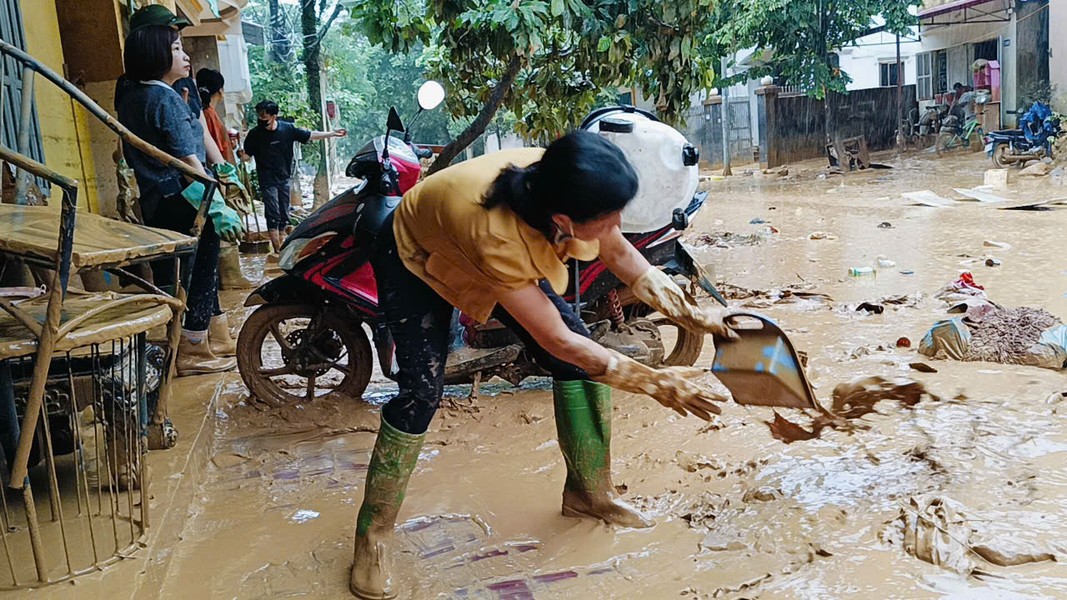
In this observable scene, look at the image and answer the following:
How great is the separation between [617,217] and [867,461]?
5.26 ft

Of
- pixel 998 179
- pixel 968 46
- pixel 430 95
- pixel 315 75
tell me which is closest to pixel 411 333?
pixel 430 95

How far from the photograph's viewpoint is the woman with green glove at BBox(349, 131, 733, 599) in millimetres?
2164

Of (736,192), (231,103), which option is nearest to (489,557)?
(736,192)

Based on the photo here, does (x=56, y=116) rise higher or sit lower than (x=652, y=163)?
higher

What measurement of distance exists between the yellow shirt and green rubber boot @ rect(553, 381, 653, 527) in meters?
0.47

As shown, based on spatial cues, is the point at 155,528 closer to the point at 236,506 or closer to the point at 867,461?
the point at 236,506

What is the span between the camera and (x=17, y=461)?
6.80 feet

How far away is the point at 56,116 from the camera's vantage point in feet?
17.9

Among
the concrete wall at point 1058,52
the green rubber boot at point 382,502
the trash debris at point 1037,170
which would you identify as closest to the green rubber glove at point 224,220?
the green rubber boot at point 382,502

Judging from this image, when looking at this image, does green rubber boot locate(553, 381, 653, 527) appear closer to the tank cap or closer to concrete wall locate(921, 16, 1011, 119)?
the tank cap

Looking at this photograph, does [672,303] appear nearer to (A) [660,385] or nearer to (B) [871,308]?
(A) [660,385]

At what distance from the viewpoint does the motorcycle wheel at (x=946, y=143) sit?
19797 millimetres

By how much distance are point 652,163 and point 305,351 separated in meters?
1.88

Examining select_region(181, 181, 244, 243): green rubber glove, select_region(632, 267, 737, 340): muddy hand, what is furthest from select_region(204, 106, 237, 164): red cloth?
select_region(632, 267, 737, 340): muddy hand
